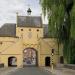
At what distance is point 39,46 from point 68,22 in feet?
164

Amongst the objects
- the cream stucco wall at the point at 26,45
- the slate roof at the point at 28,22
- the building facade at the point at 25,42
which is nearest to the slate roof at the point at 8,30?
the building facade at the point at 25,42

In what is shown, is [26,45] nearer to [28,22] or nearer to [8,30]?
[28,22]

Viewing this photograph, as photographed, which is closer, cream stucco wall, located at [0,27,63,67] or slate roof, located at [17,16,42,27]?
cream stucco wall, located at [0,27,63,67]

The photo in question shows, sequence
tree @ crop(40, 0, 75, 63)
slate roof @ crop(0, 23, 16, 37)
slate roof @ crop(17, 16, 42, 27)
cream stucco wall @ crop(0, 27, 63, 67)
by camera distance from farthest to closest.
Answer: slate roof @ crop(0, 23, 16, 37) < slate roof @ crop(17, 16, 42, 27) < cream stucco wall @ crop(0, 27, 63, 67) < tree @ crop(40, 0, 75, 63)

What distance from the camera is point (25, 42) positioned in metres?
78.6

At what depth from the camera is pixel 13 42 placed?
77500 millimetres

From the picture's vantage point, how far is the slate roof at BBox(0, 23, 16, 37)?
80000 millimetres

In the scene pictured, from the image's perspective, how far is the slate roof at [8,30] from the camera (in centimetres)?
8000

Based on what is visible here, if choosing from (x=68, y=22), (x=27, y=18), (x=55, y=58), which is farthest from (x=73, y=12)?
(x=27, y=18)

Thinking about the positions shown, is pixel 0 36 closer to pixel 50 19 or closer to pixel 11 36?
pixel 11 36

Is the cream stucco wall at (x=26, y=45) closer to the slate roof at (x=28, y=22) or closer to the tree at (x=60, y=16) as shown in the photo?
the slate roof at (x=28, y=22)

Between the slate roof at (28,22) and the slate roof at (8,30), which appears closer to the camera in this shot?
the slate roof at (28,22)

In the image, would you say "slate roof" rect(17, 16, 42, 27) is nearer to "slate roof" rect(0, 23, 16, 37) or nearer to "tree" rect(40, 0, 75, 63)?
"slate roof" rect(0, 23, 16, 37)

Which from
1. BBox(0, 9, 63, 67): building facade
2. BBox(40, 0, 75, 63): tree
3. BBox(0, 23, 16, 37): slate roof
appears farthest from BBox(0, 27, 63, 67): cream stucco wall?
BBox(40, 0, 75, 63): tree
